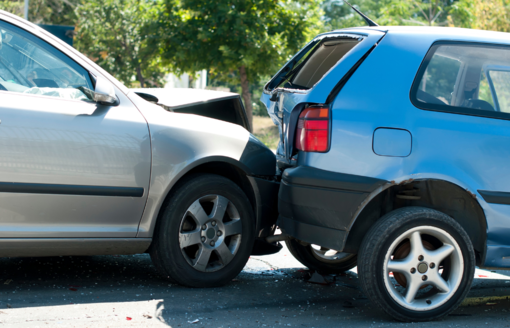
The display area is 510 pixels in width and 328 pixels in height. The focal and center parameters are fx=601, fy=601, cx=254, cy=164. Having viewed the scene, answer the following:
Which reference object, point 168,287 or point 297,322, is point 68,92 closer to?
point 168,287

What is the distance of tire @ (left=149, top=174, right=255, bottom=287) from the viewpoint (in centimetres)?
405

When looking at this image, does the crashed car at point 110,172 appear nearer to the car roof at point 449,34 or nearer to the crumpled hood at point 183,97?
the crumpled hood at point 183,97

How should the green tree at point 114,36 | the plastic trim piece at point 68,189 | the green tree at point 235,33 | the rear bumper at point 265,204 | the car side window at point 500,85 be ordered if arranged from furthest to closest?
the green tree at point 114,36 → the green tree at point 235,33 → the rear bumper at point 265,204 → the car side window at point 500,85 → the plastic trim piece at point 68,189

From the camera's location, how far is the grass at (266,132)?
2027 cm

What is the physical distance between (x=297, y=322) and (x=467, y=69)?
6.38 ft

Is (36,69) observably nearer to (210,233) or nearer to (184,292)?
(210,233)

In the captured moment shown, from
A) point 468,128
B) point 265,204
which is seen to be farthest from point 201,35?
point 468,128

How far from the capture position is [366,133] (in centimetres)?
359

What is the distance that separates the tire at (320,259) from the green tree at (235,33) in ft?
32.6

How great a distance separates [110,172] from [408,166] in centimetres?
184

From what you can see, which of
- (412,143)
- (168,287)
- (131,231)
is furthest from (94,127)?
(412,143)

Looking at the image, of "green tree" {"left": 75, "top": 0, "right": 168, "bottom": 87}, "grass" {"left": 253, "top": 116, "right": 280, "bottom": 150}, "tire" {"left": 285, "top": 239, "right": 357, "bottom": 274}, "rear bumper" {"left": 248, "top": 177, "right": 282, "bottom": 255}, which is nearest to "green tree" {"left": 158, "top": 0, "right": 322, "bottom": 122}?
"green tree" {"left": 75, "top": 0, "right": 168, "bottom": 87}

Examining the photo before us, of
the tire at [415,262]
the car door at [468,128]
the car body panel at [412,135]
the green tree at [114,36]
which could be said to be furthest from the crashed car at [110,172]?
the green tree at [114,36]

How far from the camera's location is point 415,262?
3658 mm
